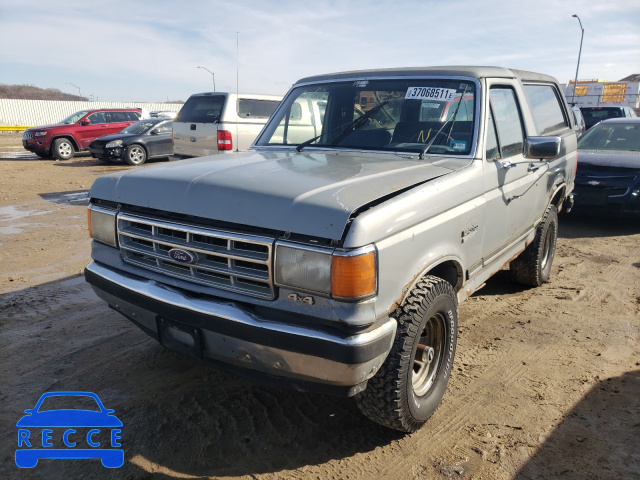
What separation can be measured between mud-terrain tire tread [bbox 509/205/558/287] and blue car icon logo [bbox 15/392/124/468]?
12.7ft

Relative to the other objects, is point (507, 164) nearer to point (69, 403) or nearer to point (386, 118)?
point (386, 118)

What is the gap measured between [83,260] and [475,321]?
14.4ft

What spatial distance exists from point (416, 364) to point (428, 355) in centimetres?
9

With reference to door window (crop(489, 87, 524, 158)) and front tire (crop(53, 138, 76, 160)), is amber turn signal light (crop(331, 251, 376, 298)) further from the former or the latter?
front tire (crop(53, 138, 76, 160))

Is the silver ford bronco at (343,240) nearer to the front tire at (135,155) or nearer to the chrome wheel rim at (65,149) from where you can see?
the front tire at (135,155)

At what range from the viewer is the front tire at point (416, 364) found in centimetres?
250

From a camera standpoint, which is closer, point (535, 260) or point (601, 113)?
point (535, 260)

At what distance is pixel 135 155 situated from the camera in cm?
1517

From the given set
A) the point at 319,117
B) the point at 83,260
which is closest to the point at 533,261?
the point at 319,117

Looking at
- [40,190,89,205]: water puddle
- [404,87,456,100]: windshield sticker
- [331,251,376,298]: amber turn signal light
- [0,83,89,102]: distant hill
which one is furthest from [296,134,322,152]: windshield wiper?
[0,83,89,102]: distant hill

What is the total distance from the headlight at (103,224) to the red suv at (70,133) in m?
16.1

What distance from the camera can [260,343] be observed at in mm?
2291

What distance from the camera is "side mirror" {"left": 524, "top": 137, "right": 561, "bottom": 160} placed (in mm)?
3588

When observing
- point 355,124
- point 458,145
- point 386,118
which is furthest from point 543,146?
point 355,124
